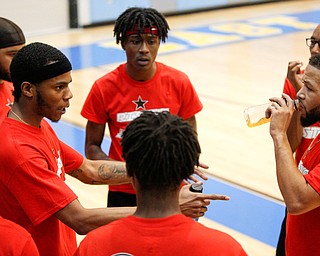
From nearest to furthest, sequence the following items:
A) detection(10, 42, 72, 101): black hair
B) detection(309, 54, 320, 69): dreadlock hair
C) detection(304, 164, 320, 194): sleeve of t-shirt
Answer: detection(304, 164, 320, 194): sleeve of t-shirt, detection(10, 42, 72, 101): black hair, detection(309, 54, 320, 69): dreadlock hair

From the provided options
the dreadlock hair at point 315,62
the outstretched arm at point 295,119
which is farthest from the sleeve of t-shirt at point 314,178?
the outstretched arm at point 295,119

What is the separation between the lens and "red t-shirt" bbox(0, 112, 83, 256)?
3061 millimetres

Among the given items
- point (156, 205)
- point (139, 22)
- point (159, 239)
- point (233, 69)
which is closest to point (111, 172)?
point (139, 22)

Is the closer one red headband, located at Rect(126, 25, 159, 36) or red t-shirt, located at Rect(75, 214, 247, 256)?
red t-shirt, located at Rect(75, 214, 247, 256)

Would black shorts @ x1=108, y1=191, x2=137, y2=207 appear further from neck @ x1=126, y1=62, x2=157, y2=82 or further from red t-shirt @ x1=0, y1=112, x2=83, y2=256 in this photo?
red t-shirt @ x1=0, y1=112, x2=83, y2=256

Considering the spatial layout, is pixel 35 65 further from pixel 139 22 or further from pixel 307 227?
pixel 307 227

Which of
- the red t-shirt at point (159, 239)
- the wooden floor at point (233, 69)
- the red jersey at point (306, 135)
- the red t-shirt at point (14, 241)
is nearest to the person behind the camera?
the red t-shirt at point (159, 239)

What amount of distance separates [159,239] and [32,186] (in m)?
0.96

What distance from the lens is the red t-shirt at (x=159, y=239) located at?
230 centimetres

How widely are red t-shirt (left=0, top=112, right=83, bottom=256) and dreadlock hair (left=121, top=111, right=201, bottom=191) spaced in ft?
2.43

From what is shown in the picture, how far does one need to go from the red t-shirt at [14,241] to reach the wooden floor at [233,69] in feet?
10.2

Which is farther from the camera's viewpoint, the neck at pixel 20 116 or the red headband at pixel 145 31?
the red headband at pixel 145 31

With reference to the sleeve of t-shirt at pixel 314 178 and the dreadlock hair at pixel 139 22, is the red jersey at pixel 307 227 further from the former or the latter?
the dreadlock hair at pixel 139 22

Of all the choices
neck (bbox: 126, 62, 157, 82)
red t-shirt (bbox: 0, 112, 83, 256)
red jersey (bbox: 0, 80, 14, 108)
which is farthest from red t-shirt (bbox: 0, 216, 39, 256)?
neck (bbox: 126, 62, 157, 82)
